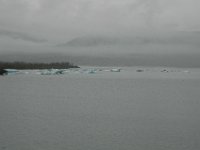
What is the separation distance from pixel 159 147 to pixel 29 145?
4.97 metres

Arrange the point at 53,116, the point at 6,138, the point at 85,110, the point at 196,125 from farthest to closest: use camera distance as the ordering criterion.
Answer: the point at 85,110, the point at 53,116, the point at 196,125, the point at 6,138

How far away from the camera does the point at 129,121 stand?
22125 millimetres

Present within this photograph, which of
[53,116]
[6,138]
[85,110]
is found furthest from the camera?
[85,110]

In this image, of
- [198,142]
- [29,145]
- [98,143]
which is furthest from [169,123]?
[29,145]

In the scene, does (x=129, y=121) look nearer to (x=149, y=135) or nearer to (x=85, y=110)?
(x=149, y=135)

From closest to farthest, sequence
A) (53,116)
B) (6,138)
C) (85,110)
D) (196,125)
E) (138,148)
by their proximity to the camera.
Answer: (138,148) < (6,138) < (196,125) < (53,116) < (85,110)

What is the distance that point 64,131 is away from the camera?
18844 millimetres

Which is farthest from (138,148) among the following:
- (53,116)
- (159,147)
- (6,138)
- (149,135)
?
(53,116)

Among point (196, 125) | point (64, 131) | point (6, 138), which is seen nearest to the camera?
point (6, 138)

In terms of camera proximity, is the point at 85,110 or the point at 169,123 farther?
the point at 85,110

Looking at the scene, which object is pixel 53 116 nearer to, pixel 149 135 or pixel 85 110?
pixel 85 110

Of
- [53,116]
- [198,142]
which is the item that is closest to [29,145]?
[198,142]

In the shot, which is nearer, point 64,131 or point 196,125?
point 64,131

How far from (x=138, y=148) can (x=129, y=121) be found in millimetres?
6430
